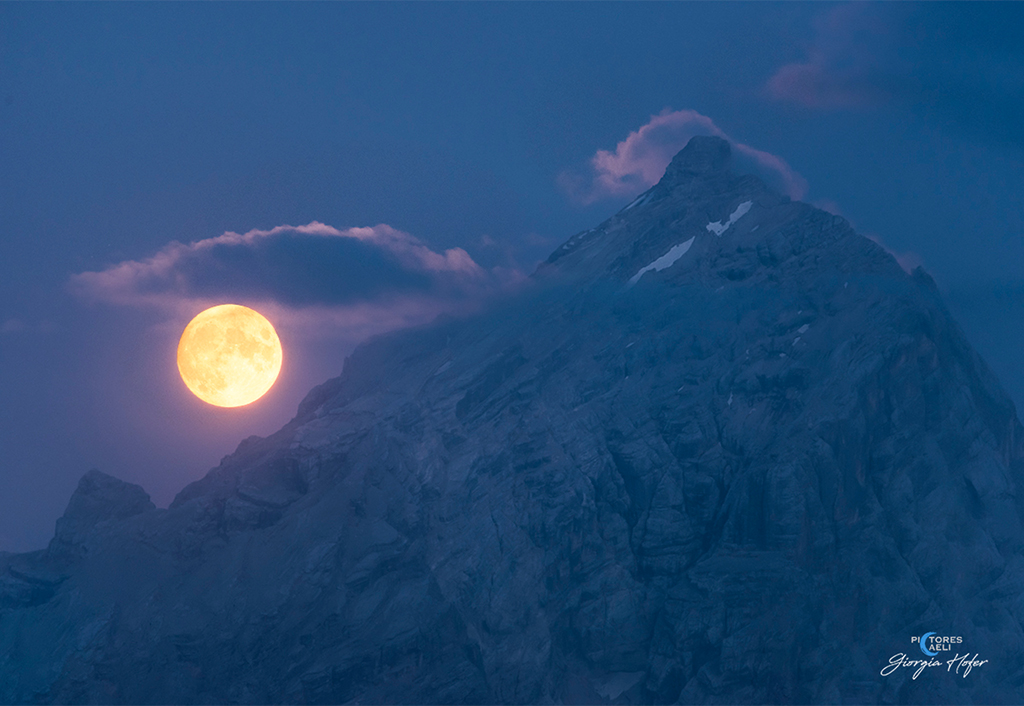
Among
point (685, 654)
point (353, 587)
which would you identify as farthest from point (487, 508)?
point (685, 654)

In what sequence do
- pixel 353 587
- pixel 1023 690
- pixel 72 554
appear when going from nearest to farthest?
1. pixel 1023 690
2. pixel 353 587
3. pixel 72 554

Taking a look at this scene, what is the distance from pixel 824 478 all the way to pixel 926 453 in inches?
978

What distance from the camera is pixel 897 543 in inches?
6880

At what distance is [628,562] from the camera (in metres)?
181

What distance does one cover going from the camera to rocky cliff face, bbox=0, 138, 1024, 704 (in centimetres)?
16638

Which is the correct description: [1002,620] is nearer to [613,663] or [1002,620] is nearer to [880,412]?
[880,412]

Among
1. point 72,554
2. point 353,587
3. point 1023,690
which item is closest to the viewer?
point 1023,690

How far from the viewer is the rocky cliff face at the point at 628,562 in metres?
166
